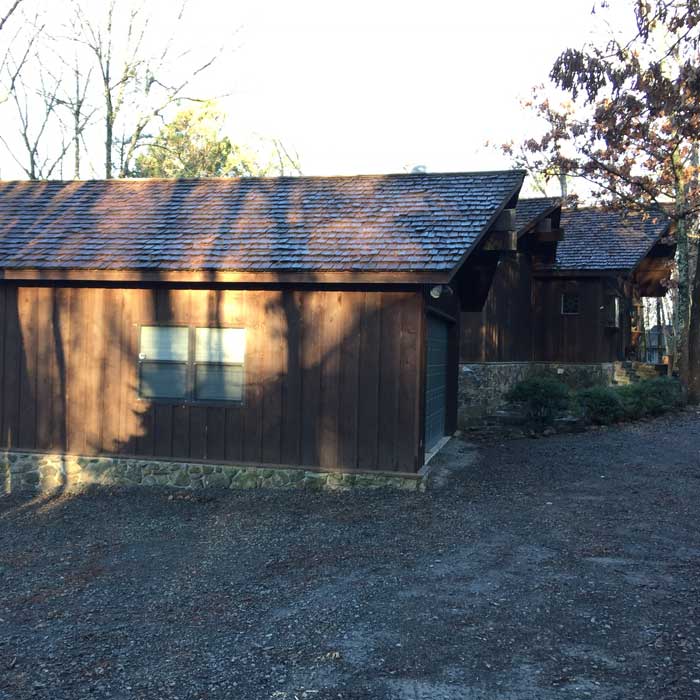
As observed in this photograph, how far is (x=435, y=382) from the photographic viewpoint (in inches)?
471

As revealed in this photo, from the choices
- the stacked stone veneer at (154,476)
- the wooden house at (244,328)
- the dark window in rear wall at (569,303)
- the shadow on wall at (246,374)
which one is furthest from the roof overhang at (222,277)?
the dark window in rear wall at (569,303)

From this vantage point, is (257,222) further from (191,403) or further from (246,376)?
(191,403)

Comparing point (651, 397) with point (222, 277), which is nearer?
point (222, 277)

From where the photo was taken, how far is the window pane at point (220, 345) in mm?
9969

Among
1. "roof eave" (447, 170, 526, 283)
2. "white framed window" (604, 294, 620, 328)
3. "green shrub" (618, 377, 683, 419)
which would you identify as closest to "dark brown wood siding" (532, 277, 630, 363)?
"white framed window" (604, 294, 620, 328)

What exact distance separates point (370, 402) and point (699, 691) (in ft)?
19.1

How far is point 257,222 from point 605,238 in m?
14.2

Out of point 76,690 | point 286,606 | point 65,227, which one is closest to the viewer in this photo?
point 76,690

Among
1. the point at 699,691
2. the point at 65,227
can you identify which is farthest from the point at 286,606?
the point at 65,227

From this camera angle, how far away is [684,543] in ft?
23.4

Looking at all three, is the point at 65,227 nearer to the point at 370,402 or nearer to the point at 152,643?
the point at 370,402

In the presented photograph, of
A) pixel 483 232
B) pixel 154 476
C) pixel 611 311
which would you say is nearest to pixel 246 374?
pixel 154 476

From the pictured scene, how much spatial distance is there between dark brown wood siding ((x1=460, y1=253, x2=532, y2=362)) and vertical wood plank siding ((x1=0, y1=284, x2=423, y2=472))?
6.94m

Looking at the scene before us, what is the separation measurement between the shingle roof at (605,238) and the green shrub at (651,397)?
13.8 ft
